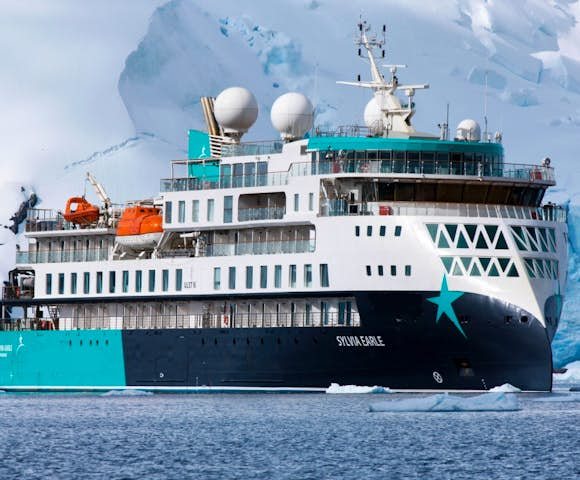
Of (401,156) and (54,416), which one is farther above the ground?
(401,156)

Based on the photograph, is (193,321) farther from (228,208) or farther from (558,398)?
(558,398)

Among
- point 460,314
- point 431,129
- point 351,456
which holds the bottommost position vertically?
point 351,456

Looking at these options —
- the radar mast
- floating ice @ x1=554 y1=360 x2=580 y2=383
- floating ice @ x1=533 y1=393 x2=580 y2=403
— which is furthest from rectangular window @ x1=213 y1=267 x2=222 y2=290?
floating ice @ x1=554 y1=360 x2=580 y2=383

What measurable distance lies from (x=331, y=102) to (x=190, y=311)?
32.2 m

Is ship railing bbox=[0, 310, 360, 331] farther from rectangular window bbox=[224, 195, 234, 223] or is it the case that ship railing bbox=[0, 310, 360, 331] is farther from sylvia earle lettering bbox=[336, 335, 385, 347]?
rectangular window bbox=[224, 195, 234, 223]

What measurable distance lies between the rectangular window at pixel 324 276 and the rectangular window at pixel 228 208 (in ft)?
15.4

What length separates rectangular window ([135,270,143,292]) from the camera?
221 ft

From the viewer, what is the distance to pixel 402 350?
59938 mm

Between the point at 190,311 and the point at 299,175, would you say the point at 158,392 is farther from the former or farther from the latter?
the point at 299,175

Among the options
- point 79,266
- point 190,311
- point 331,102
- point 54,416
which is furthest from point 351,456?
point 331,102

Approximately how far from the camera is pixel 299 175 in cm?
6294

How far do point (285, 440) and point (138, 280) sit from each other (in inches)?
900

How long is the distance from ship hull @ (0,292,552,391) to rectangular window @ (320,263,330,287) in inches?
58.9

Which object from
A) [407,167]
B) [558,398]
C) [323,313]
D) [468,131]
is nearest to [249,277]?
[323,313]
